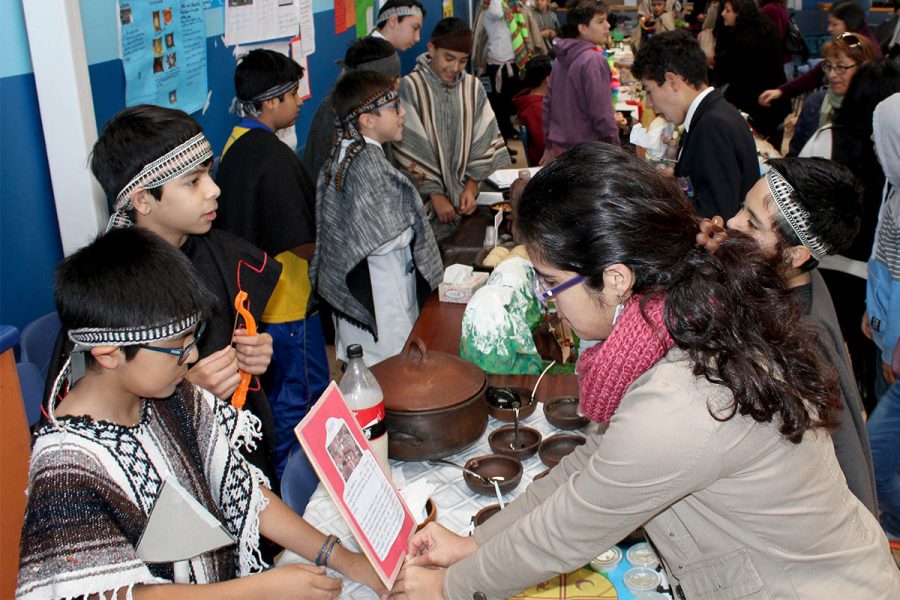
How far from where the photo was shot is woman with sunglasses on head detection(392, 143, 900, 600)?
1119 mm

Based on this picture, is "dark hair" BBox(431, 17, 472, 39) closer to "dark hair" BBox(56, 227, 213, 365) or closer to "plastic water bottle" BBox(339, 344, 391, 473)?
"plastic water bottle" BBox(339, 344, 391, 473)

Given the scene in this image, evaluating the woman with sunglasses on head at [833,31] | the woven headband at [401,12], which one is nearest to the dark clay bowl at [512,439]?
the woven headband at [401,12]

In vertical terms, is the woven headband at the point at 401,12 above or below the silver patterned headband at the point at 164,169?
above

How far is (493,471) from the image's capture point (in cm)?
172

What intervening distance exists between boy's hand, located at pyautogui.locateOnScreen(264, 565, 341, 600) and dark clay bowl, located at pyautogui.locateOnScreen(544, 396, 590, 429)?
0.73 metres

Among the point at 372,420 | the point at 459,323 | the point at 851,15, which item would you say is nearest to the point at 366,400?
the point at 372,420

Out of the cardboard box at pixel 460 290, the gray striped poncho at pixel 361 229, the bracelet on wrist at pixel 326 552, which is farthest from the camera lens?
the gray striped poncho at pixel 361 229

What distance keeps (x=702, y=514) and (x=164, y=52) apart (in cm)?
233

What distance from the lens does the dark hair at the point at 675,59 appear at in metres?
3.09

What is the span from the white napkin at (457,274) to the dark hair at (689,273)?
1.51 m

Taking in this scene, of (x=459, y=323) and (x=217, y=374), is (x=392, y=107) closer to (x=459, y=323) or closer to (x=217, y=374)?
(x=459, y=323)

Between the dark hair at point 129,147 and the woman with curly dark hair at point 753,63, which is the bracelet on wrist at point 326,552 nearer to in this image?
the dark hair at point 129,147

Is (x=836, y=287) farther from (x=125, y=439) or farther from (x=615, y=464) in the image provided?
(x=125, y=439)

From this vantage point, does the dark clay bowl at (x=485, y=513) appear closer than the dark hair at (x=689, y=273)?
No
